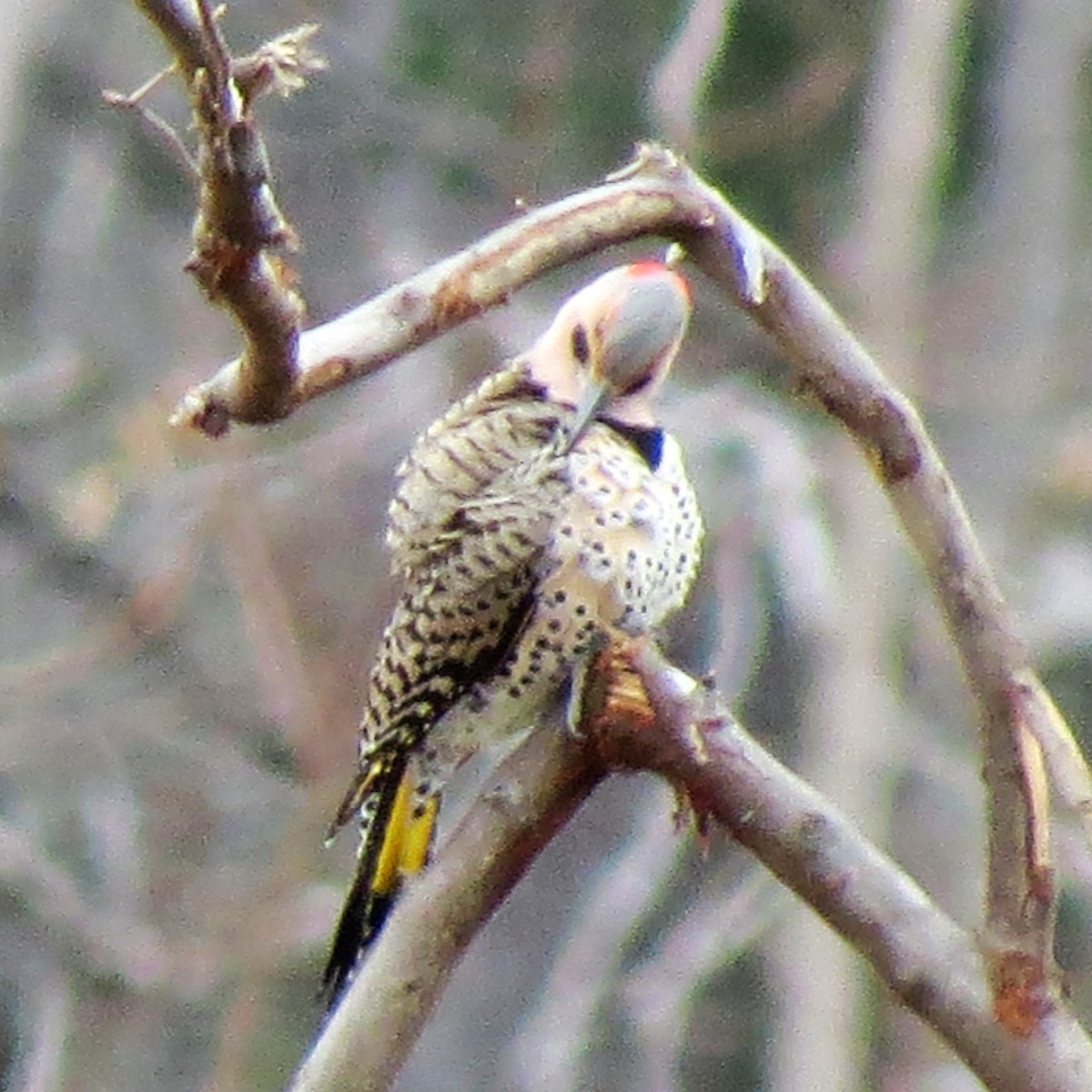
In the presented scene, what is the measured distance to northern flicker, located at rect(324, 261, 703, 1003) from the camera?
219 centimetres

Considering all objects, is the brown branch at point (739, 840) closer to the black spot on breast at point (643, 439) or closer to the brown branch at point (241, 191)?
the brown branch at point (241, 191)

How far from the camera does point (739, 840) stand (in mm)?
1616

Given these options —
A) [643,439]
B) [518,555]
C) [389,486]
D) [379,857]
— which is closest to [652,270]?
[643,439]

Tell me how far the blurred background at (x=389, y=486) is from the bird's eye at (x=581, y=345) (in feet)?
5.94

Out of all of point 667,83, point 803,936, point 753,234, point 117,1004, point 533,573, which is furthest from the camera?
point 803,936

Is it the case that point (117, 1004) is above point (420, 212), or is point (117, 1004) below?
below

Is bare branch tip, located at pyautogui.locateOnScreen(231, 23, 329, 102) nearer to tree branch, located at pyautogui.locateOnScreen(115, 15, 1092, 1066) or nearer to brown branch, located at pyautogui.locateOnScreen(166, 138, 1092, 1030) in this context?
tree branch, located at pyautogui.locateOnScreen(115, 15, 1092, 1066)

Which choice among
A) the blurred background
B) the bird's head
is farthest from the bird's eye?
the blurred background

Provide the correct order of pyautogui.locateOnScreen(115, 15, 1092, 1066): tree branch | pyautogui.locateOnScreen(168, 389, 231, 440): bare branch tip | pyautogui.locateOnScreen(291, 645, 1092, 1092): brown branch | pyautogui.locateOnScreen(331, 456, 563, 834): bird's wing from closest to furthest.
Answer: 1. pyautogui.locateOnScreen(115, 15, 1092, 1066): tree branch
2. pyautogui.locateOnScreen(168, 389, 231, 440): bare branch tip
3. pyautogui.locateOnScreen(291, 645, 1092, 1092): brown branch
4. pyautogui.locateOnScreen(331, 456, 563, 834): bird's wing

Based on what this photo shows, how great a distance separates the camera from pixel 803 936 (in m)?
5.03

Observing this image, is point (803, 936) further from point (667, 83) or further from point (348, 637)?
point (667, 83)

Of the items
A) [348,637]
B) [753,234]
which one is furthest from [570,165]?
[753,234]

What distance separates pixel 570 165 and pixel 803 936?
195cm

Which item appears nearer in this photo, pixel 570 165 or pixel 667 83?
pixel 667 83
